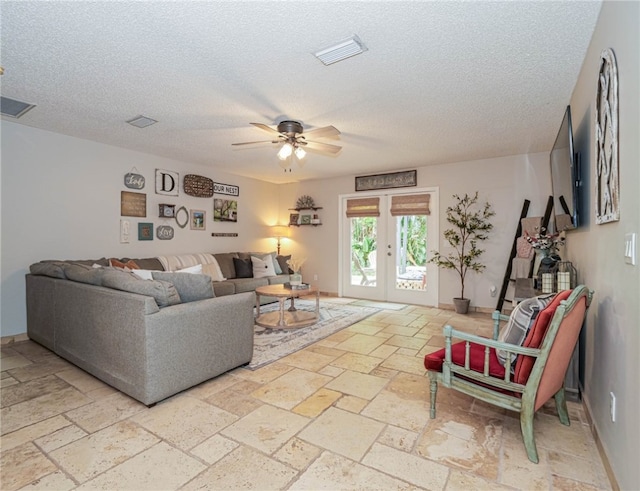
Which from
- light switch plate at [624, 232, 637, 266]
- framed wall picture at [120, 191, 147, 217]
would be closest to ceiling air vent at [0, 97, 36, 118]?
framed wall picture at [120, 191, 147, 217]

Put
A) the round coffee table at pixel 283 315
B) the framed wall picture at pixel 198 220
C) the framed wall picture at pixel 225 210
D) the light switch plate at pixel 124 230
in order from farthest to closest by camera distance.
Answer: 1. the framed wall picture at pixel 225 210
2. the framed wall picture at pixel 198 220
3. the light switch plate at pixel 124 230
4. the round coffee table at pixel 283 315

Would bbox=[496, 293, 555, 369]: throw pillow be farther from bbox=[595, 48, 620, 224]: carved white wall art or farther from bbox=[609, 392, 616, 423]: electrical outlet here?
bbox=[595, 48, 620, 224]: carved white wall art

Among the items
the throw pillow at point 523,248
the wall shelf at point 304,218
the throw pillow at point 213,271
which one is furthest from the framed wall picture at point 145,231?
the throw pillow at point 523,248

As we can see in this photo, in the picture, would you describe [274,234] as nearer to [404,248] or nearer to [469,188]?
[404,248]

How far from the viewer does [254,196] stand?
6.80 meters

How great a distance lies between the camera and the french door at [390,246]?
5758 millimetres

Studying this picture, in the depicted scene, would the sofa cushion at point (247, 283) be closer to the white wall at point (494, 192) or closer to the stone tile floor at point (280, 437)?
the stone tile floor at point (280, 437)

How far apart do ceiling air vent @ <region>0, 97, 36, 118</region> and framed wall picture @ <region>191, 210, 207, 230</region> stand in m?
2.53

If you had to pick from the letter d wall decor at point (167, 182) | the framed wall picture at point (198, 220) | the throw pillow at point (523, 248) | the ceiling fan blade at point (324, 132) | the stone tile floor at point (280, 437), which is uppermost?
the ceiling fan blade at point (324, 132)

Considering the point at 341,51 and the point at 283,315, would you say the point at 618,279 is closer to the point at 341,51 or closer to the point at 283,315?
the point at 341,51

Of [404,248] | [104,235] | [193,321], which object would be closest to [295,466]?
[193,321]

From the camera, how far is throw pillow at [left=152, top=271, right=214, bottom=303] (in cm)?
258

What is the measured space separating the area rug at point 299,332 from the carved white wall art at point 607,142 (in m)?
2.74

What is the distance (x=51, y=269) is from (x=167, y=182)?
2.27 metres
